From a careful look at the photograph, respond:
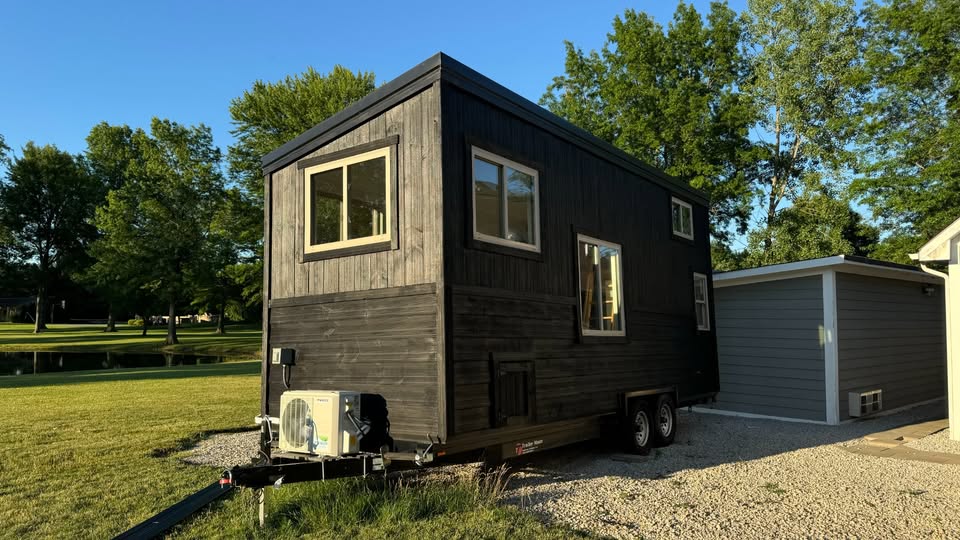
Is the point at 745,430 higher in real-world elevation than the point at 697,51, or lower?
lower

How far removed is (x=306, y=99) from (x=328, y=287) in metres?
24.6

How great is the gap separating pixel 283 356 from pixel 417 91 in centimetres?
281

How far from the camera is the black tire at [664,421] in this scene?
8.32m

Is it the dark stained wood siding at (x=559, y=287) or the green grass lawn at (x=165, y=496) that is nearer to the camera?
the green grass lawn at (x=165, y=496)

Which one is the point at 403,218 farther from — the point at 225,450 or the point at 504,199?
the point at 225,450

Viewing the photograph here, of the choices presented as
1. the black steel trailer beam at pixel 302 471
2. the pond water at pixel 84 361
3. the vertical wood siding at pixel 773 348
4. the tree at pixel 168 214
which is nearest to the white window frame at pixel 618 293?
the black steel trailer beam at pixel 302 471

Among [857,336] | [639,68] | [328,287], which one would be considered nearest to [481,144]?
[328,287]

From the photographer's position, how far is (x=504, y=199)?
629 cm

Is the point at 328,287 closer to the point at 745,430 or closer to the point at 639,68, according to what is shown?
the point at 745,430

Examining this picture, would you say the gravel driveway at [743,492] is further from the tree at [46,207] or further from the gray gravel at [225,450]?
the tree at [46,207]

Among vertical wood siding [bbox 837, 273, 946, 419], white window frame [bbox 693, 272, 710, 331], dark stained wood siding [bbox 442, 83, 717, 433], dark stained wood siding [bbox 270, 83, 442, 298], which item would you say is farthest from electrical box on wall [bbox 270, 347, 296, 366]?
vertical wood siding [bbox 837, 273, 946, 419]

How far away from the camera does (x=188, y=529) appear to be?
4500 millimetres

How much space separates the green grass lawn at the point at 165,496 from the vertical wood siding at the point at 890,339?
8221 mm

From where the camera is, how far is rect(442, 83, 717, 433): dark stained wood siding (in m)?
5.57
